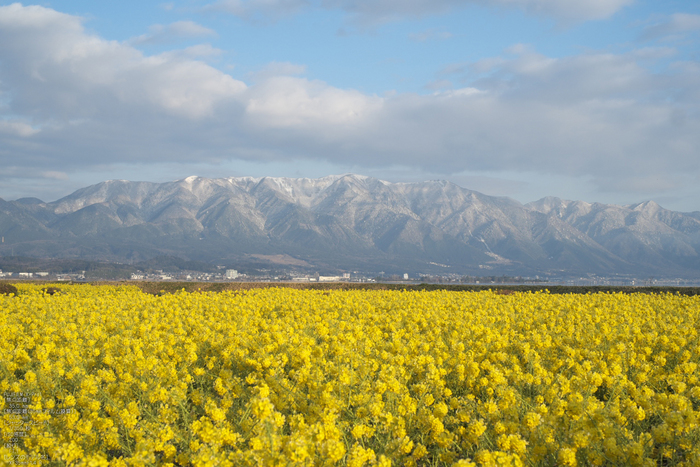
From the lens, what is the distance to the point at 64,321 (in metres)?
15.0

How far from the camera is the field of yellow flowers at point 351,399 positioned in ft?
17.9

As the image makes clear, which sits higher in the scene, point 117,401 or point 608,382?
point 608,382

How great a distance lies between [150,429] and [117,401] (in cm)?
174

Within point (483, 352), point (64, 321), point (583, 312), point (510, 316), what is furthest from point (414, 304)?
point (64, 321)

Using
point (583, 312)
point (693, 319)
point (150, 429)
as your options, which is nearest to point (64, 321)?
point (150, 429)

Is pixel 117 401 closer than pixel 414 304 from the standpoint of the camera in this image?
Yes

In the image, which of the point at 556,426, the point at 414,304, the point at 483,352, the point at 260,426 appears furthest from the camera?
the point at 414,304

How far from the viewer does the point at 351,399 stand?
23.0 feet

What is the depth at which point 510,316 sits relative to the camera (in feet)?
53.7

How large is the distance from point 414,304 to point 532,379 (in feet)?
37.8

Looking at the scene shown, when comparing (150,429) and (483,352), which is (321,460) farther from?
(483,352)

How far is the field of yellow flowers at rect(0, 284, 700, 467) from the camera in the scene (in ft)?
17.9

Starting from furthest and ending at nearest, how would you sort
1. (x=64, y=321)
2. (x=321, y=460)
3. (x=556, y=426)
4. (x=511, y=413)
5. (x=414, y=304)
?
(x=414, y=304) → (x=64, y=321) → (x=511, y=413) → (x=556, y=426) → (x=321, y=460)

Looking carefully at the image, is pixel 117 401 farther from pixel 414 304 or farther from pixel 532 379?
pixel 414 304
